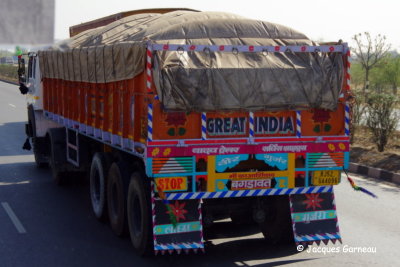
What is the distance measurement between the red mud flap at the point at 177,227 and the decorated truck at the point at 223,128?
0.04 ft

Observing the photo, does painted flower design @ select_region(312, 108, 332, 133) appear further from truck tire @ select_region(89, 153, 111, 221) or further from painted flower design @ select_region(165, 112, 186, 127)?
truck tire @ select_region(89, 153, 111, 221)

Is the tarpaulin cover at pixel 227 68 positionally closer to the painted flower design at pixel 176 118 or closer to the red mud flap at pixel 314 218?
the painted flower design at pixel 176 118

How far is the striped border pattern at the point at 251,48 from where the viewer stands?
5844mm

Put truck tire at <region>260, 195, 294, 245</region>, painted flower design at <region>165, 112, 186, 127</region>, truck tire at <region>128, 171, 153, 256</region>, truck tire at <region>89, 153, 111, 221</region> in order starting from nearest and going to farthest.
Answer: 1. painted flower design at <region>165, 112, 186, 127</region>
2. truck tire at <region>128, 171, 153, 256</region>
3. truck tire at <region>260, 195, 294, 245</region>
4. truck tire at <region>89, 153, 111, 221</region>

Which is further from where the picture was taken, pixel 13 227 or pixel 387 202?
pixel 387 202

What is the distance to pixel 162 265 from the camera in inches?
242

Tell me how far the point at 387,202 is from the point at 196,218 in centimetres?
458

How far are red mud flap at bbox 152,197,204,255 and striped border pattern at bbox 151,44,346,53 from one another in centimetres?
158

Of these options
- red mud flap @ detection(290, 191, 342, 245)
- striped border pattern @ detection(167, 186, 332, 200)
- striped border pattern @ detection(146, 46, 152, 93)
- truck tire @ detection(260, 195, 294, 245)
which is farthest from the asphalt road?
striped border pattern @ detection(146, 46, 152, 93)

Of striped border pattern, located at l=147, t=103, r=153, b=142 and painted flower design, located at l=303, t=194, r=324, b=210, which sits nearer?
striped border pattern, located at l=147, t=103, r=153, b=142

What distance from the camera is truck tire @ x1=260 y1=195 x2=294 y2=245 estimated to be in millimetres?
6738

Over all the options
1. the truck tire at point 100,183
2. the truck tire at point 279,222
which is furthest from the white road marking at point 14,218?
the truck tire at point 279,222

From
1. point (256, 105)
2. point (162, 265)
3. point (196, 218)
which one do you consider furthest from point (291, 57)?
point (162, 265)

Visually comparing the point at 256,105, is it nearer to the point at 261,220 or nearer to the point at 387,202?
the point at 261,220
